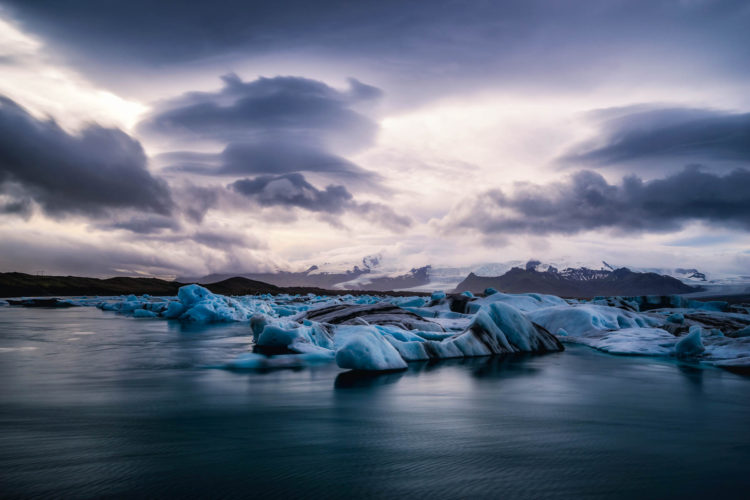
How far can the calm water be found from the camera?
9.93 ft

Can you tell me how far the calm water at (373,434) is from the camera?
3.03 m

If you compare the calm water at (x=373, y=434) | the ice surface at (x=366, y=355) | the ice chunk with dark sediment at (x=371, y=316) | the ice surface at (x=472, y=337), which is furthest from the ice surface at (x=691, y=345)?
the ice surface at (x=366, y=355)

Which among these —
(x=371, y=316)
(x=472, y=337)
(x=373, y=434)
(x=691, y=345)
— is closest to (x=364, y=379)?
(x=373, y=434)

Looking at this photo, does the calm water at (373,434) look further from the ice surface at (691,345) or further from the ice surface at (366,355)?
the ice surface at (691,345)

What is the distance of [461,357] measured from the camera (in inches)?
409

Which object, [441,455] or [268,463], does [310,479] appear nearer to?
[268,463]

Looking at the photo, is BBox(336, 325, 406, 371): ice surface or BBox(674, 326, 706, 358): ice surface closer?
BBox(336, 325, 406, 371): ice surface

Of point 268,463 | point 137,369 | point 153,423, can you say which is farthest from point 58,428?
point 137,369

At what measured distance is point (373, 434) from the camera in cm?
430

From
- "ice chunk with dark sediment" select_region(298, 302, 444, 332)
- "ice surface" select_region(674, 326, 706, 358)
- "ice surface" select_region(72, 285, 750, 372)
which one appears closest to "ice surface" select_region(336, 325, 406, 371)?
"ice surface" select_region(72, 285, 750, 372)

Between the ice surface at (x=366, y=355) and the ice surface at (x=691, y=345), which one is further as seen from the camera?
the ice surface at (x=691, y=345)

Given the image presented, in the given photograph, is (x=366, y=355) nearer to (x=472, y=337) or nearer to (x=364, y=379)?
(x=364, y=379)

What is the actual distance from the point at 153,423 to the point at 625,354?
11.1 metres

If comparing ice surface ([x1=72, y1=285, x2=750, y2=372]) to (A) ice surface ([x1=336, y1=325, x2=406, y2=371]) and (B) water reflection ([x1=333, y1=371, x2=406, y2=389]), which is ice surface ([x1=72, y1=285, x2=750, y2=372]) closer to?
(A) ice surface ([x1=336, y1=325, x2=406, y2=371])
